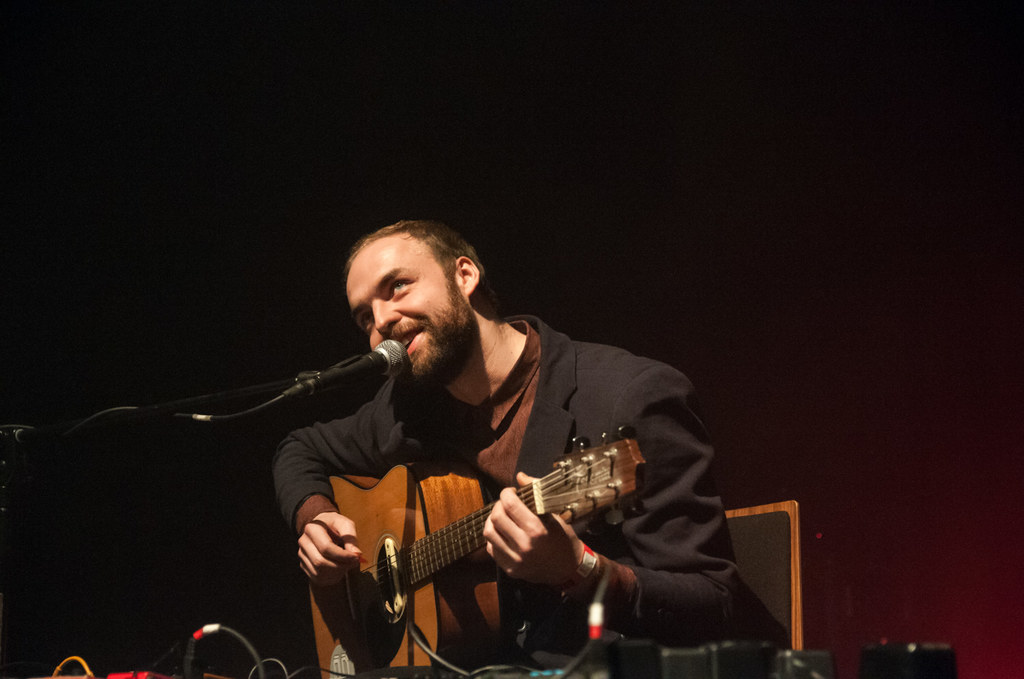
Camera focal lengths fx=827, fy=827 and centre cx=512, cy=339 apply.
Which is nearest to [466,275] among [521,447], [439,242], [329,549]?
[439,242]

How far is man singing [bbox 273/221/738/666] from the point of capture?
189 centimetres

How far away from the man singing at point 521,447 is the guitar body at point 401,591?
63 mm

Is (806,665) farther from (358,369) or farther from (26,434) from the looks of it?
(26,434)

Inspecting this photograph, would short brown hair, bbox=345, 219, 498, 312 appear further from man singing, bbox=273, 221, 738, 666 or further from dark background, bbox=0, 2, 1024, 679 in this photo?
dark background, bbox=0, 2, 1024, 679

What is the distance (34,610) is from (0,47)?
85.6 inches

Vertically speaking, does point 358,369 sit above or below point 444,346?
below

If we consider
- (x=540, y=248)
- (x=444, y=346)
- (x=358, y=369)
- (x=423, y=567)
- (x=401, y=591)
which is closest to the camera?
(x=358, y=369)

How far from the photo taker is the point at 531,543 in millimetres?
1754

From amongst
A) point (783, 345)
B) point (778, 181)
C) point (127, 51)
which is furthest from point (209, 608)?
point (778, 181)

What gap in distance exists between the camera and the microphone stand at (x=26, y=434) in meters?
2.12

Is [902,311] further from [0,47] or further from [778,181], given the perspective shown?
[0,47]

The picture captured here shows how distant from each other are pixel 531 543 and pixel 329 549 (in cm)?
96

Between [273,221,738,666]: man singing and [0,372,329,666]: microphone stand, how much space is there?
0.54m

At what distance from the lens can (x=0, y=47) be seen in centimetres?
322
